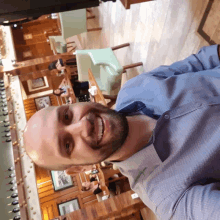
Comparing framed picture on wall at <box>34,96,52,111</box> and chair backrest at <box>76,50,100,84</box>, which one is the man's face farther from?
framed picture on wall at <box>34,96,52,111</box>

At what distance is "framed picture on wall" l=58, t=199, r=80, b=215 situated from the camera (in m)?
3.44

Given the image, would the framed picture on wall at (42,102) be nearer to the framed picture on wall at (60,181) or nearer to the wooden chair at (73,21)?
the wooden chair at (73,21)

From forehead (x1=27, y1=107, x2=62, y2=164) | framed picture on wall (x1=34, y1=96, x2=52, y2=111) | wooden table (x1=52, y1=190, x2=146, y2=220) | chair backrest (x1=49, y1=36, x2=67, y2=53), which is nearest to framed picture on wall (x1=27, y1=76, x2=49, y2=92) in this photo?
framed picture on wall (x1=34, y1=96, x2=52, y2=111)

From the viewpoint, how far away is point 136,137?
1.42 metres

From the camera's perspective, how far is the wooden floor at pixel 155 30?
7.07 feet

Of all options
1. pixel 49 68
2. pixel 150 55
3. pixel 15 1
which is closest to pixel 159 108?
pixel 15 1

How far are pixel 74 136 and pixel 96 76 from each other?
252 centimetres

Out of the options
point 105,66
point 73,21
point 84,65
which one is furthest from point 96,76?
point 73,21

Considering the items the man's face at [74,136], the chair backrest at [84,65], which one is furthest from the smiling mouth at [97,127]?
the chair backrest at [84,65]

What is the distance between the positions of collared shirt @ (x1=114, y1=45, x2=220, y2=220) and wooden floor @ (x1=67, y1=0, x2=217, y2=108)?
0.86 meters

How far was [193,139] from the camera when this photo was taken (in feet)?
3.89

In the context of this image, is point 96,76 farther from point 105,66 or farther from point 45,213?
point 45,213

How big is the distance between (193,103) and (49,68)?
3.77 meters

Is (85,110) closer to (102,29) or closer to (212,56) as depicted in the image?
(212,56)
